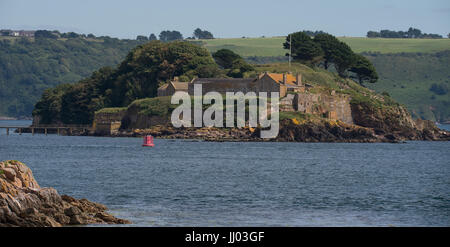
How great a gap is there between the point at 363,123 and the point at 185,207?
103902 millimetres

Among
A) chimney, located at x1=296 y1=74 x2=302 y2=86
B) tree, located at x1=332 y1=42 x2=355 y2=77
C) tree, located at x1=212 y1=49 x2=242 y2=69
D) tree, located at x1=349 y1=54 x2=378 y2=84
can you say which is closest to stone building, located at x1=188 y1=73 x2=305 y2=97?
chimney, located at x1=296 y1=74 x2=302 y2=86

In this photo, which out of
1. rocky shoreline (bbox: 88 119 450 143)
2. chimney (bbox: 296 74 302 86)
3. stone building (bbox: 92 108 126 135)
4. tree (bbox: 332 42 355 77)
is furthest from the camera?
tree (bbox: 332 42 355 77)

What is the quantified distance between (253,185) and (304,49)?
117 m

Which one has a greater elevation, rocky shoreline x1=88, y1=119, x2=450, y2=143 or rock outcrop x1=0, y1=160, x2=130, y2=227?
rock outcrop x1=0, y1=160, x2=130, y2=227

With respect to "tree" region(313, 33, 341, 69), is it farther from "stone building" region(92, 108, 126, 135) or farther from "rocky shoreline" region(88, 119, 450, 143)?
"stone building" region(92, 108, 126, 135)

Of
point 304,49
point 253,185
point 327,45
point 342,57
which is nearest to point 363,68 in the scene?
point 342,57

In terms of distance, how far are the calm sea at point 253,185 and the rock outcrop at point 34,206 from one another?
84.4 inches

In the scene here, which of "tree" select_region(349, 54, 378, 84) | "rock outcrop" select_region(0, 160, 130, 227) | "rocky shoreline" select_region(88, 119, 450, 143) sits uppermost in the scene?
"tree" select_region(349, 54, 378, 84)

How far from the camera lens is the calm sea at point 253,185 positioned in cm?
3703

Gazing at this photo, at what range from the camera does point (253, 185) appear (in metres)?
53.0

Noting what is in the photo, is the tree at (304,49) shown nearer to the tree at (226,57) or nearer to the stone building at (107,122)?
the tree at (226,57)

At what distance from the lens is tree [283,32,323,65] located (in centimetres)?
16712

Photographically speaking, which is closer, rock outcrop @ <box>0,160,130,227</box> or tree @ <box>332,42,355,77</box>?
rock outcrop @ <box>0,160,130,227</box>

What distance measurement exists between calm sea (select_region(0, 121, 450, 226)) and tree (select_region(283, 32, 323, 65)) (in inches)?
3008
